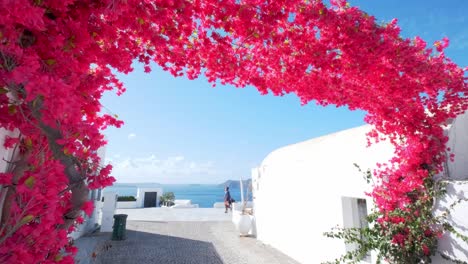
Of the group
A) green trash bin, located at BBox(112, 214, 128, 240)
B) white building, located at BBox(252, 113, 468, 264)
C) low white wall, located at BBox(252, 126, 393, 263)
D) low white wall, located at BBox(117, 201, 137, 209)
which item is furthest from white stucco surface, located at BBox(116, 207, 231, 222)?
white building, located at BBox(252, 113, 468, 264)

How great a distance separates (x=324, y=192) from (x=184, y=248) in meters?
6.39

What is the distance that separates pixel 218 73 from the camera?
18.8ft

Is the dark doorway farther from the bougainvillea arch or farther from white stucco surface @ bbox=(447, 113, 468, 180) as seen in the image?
white stucco surface @ bbox=(447, 113, 468, 180)

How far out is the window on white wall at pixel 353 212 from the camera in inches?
283

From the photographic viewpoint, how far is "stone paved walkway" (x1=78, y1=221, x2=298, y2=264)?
9.59 metres

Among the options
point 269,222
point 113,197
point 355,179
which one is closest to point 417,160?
point 355,179

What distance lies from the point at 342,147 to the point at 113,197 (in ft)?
38.2

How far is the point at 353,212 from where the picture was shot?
7.44m

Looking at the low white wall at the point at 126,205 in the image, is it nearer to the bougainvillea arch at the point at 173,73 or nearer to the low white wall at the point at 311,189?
the low white wall at the point at 311,189

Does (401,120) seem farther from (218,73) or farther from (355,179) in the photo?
(218,73)

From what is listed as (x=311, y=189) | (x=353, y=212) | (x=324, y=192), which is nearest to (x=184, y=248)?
(x=311, y=189)

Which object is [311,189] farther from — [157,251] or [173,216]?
[173,216]

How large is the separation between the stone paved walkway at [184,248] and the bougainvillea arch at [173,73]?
19.2 feet

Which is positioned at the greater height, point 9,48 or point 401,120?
point 401,120
